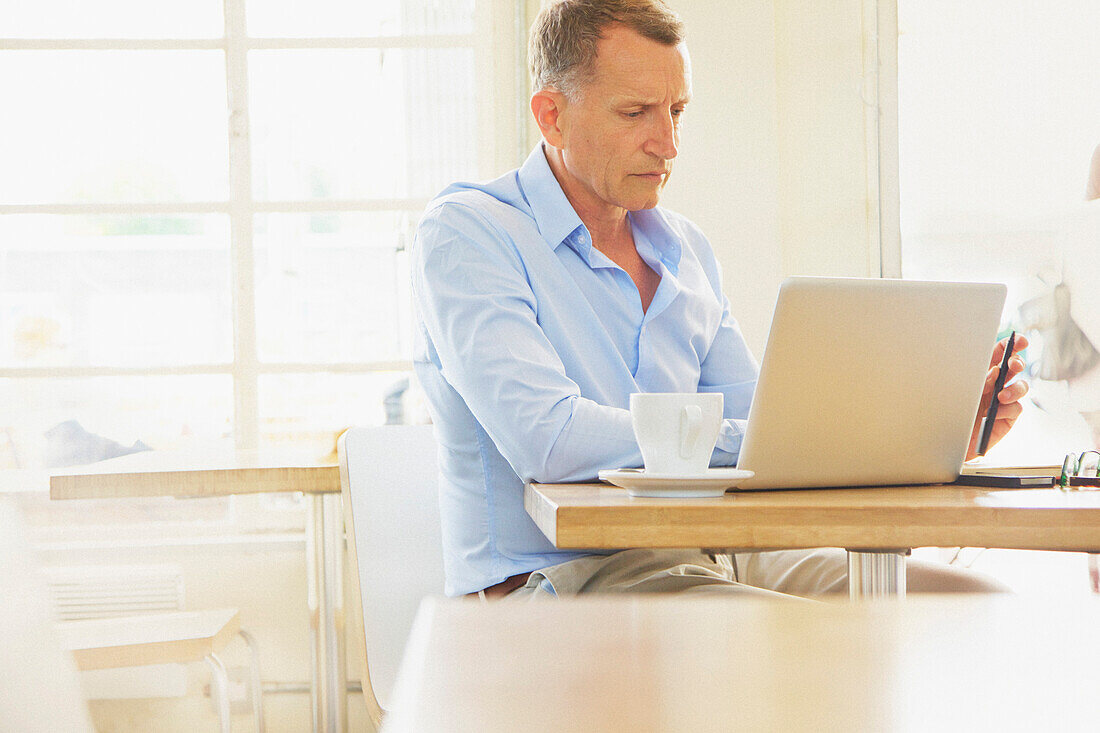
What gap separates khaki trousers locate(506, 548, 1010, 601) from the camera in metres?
1.20

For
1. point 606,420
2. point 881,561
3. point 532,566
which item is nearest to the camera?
point 881,561

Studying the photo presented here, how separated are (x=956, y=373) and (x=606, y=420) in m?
0.37

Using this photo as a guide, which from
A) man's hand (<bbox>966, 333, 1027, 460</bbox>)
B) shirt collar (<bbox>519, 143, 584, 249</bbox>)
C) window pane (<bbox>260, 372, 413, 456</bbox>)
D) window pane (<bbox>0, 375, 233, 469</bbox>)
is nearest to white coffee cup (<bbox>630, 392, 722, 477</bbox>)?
man's hand (<bbox>966, 333, 1027, 460</bbox>)

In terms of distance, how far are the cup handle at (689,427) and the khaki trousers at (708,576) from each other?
208 millimetres

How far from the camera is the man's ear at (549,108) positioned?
5.10 feet

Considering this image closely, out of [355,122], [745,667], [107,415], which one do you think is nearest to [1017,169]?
[355,122]

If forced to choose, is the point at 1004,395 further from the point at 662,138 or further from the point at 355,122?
the point at 355,122

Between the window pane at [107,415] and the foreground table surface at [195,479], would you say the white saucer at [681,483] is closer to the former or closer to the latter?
the foreground table surface at [195,479]

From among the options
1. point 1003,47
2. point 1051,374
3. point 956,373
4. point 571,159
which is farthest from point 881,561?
point 1003,47

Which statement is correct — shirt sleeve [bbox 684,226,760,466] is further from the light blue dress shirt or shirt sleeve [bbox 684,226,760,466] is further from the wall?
the wall

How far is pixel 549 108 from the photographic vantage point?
1560 millimetres

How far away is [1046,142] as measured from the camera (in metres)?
2.59

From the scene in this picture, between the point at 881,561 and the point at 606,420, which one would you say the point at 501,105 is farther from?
the point at 881,561

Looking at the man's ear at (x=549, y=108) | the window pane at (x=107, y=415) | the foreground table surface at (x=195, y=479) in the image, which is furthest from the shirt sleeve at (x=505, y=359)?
the window pane at (x=107, y=415)
